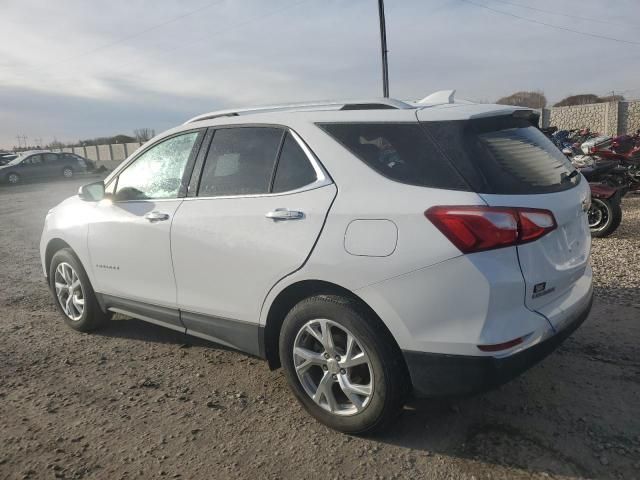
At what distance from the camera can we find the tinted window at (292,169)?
294cm

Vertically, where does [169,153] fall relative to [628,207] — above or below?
above

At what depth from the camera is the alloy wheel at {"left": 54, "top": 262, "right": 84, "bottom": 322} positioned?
455 cm

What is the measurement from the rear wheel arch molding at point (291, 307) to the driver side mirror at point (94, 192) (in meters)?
1.98

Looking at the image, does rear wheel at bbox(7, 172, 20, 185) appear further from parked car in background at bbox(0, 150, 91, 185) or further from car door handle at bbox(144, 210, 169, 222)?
car door handle at bbox(144, 210, 169, 222)

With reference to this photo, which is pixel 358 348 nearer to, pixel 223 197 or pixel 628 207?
pixel 223 197

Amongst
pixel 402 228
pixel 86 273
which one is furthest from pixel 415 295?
pixel 86 273

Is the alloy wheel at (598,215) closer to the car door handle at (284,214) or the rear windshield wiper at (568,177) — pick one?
the rear windshield wiper at (568,177)

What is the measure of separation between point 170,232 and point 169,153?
678 mm

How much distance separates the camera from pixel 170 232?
11.4 feet

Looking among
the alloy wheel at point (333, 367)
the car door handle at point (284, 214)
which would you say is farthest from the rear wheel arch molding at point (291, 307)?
the car door handle at point (284, 214)

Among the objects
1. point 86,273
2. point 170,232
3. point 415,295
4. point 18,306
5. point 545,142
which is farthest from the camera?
point 18,306

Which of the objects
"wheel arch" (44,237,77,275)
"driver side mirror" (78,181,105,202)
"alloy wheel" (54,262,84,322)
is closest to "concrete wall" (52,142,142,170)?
"wheel arch" (44,237,77,275)

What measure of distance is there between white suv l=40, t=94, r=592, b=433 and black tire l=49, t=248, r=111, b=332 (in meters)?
1.04

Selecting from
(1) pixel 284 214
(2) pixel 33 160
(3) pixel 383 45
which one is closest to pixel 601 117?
(3) pixel 383 45
